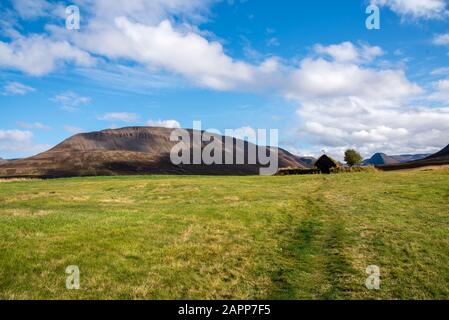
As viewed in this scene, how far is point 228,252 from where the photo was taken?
20141 millimetres

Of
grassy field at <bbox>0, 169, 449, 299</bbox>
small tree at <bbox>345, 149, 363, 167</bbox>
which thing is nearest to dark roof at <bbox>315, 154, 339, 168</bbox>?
small tree at <bbox>345, 149, 363, 167</bbox>

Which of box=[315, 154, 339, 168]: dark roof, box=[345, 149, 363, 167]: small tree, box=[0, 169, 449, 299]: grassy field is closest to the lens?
box=[0, 169, 449, 299]: grassy field

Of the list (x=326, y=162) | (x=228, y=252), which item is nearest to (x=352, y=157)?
(x=326, y=162)

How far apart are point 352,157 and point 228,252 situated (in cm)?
9649

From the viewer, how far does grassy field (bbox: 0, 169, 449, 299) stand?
47.7 feet

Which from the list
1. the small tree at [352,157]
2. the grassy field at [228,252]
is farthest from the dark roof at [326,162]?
the grassy field at [228,252]

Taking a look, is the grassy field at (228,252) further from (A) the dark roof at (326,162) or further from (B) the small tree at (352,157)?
(B) the small tree at (352,157)

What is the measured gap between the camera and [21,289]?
14.1 metres

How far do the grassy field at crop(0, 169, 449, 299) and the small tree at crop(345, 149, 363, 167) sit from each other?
256ft

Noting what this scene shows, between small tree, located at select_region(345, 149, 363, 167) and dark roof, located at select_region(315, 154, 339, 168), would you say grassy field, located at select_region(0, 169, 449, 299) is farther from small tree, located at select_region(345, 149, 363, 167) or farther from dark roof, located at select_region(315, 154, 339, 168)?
small tree, located at select_region(345, 149, 363, 167)

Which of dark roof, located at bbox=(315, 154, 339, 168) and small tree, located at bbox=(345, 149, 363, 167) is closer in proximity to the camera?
dark roof, located at bbox=(315, 154, 339, 168)

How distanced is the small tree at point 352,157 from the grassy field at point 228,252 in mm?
78015

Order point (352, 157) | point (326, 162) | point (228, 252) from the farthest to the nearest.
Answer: point (352, 157) < point (326, 162) < point (228, 252)

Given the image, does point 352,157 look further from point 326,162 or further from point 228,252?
point 228,252
